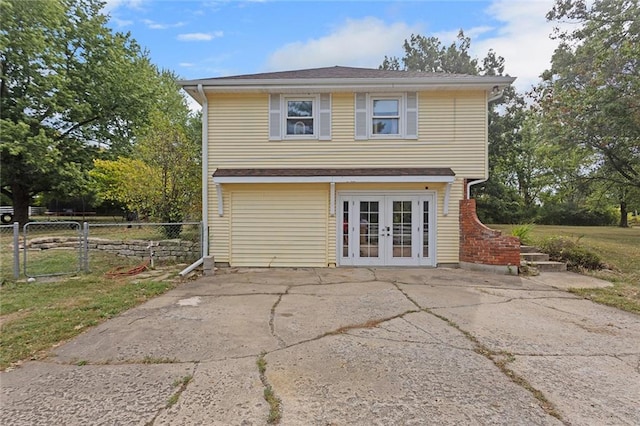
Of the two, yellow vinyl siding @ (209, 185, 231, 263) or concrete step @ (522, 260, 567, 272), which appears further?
yellow vinyl siding @ (209, 185, 231, 263)

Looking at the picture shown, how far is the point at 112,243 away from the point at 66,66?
13.8 m

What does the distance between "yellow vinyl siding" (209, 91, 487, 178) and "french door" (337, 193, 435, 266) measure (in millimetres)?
1016

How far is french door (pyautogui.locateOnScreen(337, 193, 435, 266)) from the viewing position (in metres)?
9.37

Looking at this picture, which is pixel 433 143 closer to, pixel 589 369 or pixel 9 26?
pixel 589 369

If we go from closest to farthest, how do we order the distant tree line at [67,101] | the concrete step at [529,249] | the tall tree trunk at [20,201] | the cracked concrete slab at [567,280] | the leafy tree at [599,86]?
the cracked concrete slab at [567,280]
the concrete step at [529,249]
the leafy tree at [599,86]
the distant tree line at [67,101]
the tall tree trunk at [20,201]

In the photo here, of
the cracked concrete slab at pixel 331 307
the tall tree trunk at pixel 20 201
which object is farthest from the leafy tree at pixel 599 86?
the tall tree trunk at pixel 20 201

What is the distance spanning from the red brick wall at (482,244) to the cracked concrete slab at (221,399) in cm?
735

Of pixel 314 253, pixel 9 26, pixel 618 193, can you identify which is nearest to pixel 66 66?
pixel 9 26

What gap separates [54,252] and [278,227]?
739cm

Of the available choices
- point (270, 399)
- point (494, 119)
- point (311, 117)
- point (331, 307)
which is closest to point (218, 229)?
point (311, 117)

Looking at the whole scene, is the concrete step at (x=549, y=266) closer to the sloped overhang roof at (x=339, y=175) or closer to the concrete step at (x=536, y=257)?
the concrete step at (x=536, y=257)

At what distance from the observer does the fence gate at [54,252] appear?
26.1 feet

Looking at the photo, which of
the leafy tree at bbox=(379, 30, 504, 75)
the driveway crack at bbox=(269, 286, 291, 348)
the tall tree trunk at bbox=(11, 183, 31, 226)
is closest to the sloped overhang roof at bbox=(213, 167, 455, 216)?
the driveway crack at bbox=(269, 286, 291, 348)

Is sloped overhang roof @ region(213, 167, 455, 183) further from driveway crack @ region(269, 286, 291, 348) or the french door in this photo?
driveway crack @ region(269, 286, 291, 348)
